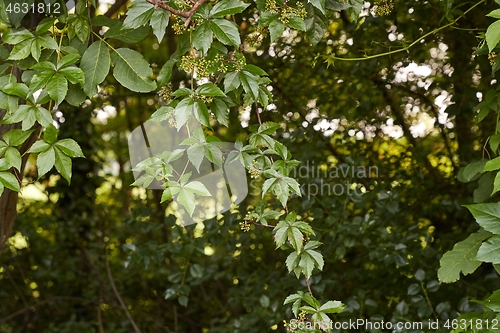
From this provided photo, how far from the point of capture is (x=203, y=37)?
3.69 ft

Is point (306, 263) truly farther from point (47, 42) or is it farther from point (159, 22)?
point (47, 42)

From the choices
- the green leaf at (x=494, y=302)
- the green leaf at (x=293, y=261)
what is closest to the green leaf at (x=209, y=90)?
the green leaf at (x=293, y=261)

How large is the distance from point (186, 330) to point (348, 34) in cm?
256

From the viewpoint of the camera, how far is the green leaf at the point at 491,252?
1243 millimetres

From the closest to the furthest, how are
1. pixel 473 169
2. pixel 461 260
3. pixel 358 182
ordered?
pixel 461 260 → pixel 473 169 → pixel 358 182

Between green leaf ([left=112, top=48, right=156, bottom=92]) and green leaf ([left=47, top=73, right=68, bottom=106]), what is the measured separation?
159 mm

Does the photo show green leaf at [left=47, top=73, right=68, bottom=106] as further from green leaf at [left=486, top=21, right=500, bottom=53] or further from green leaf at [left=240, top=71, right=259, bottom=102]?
green leaf at [left=486, top=21, right=500, bottom=53]

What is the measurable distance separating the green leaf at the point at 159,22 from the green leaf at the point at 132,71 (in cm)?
17

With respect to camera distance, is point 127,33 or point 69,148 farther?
point 127,33

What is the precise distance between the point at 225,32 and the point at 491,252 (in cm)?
80

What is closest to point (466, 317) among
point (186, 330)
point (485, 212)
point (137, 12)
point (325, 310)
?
point (485, 212)

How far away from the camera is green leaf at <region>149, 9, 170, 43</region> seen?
3.73 feet

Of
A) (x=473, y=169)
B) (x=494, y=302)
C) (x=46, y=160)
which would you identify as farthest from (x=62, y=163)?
(x=473, y=169)

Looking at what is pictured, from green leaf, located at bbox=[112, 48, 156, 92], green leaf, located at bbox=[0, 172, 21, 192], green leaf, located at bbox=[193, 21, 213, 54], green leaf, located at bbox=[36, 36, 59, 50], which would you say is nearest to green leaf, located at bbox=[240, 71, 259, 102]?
green leaf, located at bbox=[193, 21, 213, 54]
